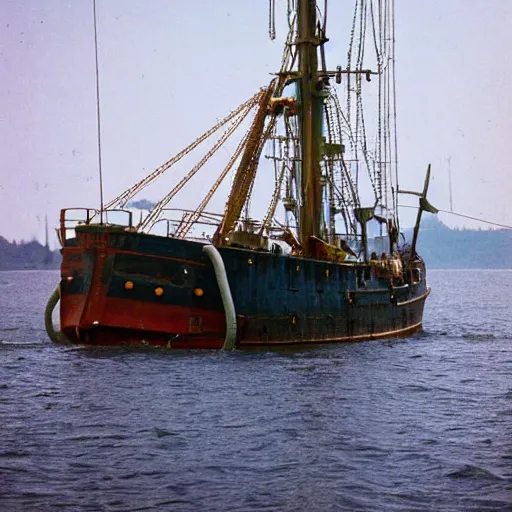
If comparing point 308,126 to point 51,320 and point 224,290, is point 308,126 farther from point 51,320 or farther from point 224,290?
point 51,320

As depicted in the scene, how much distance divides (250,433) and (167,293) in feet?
41.4

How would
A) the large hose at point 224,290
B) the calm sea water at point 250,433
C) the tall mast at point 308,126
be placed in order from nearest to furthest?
the calm sea water at point 250,433, the large hose at point 224,290, the tall mast at point 308,126

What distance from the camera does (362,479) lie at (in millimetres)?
14500

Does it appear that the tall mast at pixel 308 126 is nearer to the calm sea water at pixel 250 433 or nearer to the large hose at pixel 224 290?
the calm sea water at pixel 250 433

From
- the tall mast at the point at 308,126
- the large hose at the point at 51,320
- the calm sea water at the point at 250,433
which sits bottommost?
the calm sea water at the point at 250,433

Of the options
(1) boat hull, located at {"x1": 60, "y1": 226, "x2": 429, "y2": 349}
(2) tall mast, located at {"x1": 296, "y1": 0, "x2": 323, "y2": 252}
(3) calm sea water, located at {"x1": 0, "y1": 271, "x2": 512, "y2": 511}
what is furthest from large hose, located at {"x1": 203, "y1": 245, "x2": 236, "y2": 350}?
(2) tall mast, located at {"x1": 296, "y1": 0, "x2": 323, "y2": 252}

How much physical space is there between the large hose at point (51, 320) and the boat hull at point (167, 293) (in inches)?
59.6

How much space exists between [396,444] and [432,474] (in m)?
2.22

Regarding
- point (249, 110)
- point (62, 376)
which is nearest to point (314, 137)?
point (249, 110)

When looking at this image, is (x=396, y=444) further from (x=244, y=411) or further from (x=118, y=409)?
(x=118, y=409)

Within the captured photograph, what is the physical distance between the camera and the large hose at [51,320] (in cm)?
3300

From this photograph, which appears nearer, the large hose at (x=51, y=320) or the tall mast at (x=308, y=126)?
the large hose at (x=51, y=320)

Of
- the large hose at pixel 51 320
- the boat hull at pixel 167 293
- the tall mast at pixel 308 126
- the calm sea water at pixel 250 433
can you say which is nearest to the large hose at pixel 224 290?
the boat hull at pixel 167 293

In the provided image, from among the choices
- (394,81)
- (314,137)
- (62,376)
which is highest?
(394,81)
